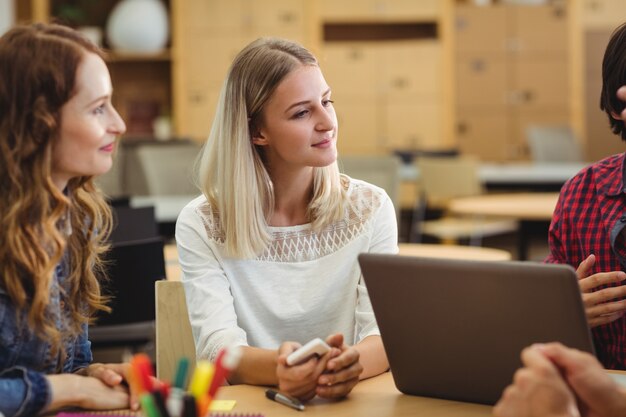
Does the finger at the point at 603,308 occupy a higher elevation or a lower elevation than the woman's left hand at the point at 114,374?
higher

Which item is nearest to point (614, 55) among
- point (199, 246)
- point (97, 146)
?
point (199, 246)

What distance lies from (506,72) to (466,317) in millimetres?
7299

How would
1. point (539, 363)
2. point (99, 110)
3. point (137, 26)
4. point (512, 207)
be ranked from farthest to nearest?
1. point (137, 26)
2. point (512, 207)
3. point (99, 110)
4. point (539, 363)

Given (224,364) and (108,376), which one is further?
(108,376)

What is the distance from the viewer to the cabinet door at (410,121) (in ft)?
27.0

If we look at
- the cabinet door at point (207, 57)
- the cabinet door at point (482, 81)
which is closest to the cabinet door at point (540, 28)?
the cabinet door at point (482, 81)

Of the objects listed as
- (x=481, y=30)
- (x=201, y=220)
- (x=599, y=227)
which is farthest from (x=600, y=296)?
(x=481, y=30)

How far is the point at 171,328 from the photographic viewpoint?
1839 millimetres

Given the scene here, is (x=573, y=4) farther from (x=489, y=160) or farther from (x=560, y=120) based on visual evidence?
(x=489, y=160)

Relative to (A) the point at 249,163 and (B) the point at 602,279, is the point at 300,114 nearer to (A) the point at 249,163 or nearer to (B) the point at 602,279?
(A) the point at 249,163

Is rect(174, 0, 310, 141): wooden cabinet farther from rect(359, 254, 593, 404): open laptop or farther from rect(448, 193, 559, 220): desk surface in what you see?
rect(359, 254, 593, 404): open laptop

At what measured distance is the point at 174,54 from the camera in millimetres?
7953

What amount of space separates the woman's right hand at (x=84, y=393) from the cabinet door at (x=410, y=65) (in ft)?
23.1

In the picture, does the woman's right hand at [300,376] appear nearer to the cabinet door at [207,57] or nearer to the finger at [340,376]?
the finger at [340,376]
